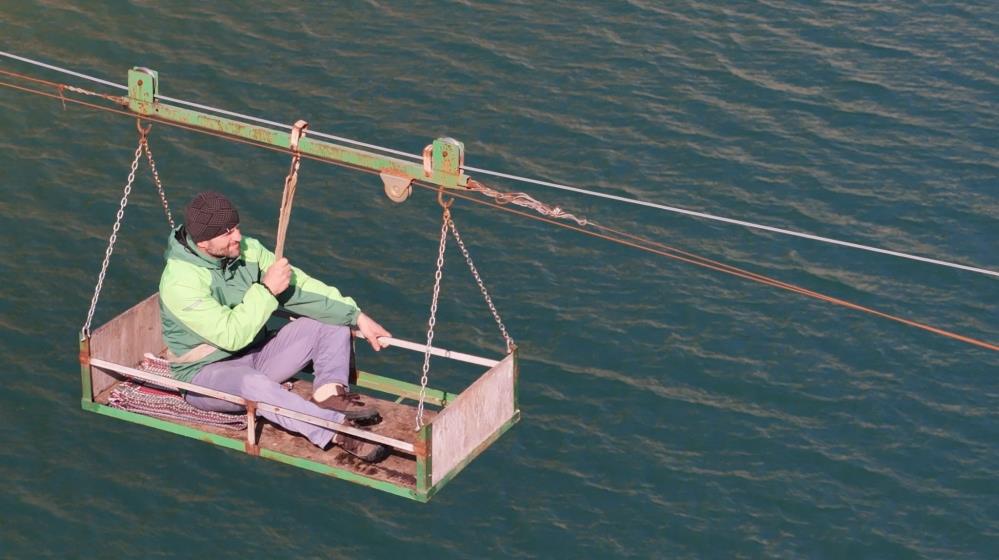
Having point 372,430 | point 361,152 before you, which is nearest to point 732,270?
point 372,430

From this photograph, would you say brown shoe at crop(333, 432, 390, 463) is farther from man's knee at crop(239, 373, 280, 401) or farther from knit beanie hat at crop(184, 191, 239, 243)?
knit beanie hat at crop(184, 191, 239, 243)

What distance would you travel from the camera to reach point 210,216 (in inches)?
658

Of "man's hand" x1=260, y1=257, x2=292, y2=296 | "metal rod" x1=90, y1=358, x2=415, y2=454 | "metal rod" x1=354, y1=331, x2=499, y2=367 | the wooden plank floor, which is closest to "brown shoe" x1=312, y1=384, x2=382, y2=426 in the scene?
the wooden plank floor

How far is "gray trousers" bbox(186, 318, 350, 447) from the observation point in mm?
16984

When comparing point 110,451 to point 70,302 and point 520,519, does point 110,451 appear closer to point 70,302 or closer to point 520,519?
point 70,302

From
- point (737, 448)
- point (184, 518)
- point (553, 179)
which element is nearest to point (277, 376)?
point (184, 518)

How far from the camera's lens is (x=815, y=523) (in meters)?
21.4

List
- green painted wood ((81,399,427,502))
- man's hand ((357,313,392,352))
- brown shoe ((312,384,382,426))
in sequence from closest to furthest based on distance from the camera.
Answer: green painted wood ((81,399,427,502)), brown shoe ((312,384,382,426)), man's hand ((357,313,392,352))

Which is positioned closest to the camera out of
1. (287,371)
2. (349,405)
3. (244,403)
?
(244,403)

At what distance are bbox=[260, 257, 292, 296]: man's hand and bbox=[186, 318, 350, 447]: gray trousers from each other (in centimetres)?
81

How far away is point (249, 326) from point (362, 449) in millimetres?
1381

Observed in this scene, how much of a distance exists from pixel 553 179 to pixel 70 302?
6.59m

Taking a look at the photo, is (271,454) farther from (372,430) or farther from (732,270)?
(732,270)

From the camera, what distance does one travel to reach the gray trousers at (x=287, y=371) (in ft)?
55.7
